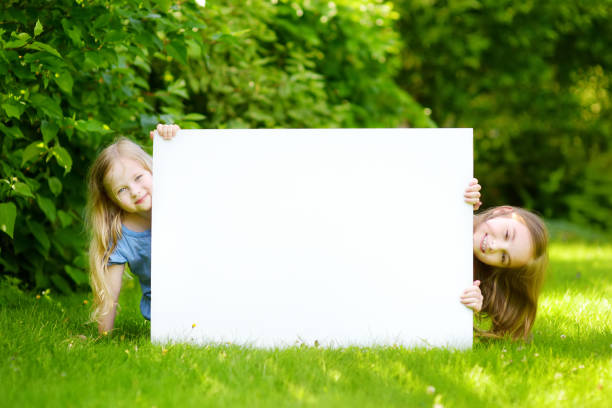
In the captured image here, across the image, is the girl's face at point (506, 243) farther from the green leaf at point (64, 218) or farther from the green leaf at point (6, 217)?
the green leaf at point (64, 218)

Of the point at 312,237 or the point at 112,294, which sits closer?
the point at 312,237

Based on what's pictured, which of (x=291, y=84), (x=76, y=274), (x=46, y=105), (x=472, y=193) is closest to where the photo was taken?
(x=472, y=193)

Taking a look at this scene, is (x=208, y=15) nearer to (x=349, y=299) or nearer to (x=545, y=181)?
(x=349, y=299)

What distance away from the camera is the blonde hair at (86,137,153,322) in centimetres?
257

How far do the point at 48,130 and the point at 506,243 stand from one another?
210 cm

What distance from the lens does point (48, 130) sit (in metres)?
2.69

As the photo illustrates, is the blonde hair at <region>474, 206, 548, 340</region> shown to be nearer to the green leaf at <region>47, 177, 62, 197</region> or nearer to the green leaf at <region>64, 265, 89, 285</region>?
the green leaf at <region>47, 177, 62, 197</region>

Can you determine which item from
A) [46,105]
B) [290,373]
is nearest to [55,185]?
[46,105]

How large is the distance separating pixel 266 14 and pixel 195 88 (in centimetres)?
94

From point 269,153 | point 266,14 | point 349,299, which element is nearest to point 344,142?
point 269,153

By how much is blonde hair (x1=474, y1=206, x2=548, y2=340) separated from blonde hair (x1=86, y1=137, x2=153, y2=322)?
163cm

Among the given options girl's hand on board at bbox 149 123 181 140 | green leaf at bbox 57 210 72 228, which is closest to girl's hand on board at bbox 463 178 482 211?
girl's hand on board at bbox 149 123 181 140

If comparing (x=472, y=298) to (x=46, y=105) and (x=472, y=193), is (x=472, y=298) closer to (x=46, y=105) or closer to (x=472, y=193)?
(x=472, y=193)

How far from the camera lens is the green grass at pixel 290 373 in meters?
1.88
